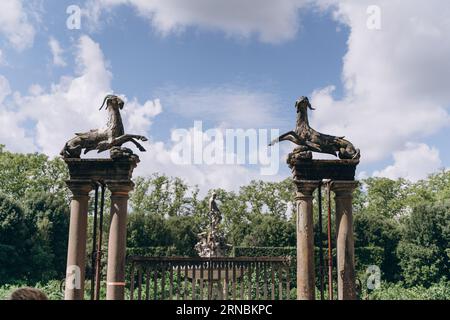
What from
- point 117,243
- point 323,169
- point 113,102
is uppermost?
point 113,102

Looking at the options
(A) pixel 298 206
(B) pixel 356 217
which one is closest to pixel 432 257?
(B) pixel 356 217

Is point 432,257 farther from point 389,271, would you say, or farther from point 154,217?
point 154,217

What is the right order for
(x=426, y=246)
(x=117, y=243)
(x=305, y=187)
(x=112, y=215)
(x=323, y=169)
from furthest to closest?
(x=426, y=246) < (x=323, y=169) < (x=305, y=187) < (x=112, y=215) < (x=117, y=243)

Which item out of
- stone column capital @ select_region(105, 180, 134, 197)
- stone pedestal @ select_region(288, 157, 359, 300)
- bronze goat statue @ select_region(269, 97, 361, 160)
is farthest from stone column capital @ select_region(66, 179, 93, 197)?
stone pedestal @ select_region(288, 157, 359, 300)

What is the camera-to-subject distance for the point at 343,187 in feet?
36.2

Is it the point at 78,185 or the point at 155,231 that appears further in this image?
the point at 155,231

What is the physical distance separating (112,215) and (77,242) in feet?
3.35

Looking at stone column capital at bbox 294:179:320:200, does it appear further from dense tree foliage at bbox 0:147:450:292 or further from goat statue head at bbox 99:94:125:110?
dense tree foliage at bbox 0:147:450:292

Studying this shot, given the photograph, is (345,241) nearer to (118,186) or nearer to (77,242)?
(118,186)

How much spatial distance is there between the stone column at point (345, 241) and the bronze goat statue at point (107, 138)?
4.91 metres

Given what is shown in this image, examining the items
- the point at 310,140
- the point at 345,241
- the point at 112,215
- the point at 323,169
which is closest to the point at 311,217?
the point at 345,241
